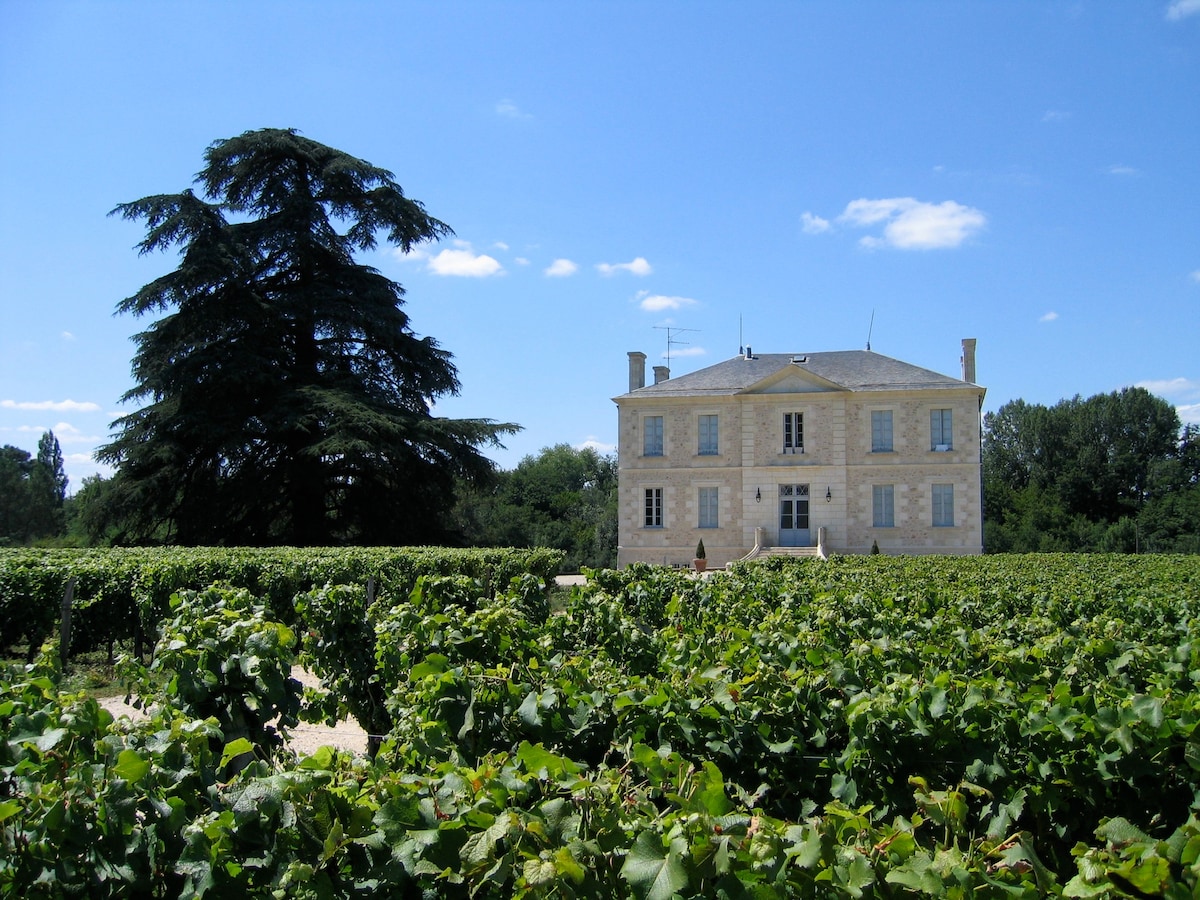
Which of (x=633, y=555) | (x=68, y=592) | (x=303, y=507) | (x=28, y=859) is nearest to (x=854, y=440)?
(x=633, y=555)

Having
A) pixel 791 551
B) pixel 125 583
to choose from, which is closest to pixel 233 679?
pixel 125 583

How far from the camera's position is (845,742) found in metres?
3.09

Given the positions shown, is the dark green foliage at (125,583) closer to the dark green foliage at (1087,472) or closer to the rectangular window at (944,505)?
the rectangular window at (944,505)

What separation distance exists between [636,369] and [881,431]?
9011 mm

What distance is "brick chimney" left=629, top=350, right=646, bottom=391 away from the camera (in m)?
32.2

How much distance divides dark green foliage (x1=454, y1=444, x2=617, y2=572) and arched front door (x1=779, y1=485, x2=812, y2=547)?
9.47 m

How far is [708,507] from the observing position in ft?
99.7

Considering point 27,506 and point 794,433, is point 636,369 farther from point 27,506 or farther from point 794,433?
point 27,506

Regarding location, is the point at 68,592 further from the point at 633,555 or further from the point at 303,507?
the point at 633,555

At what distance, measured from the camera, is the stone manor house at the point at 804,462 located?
1135 inches

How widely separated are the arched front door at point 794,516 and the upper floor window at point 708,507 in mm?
2254

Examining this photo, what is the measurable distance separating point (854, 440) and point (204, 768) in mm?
28939

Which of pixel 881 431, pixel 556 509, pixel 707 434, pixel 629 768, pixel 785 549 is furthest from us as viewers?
pixel 556 509

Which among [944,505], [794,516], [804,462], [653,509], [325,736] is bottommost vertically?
[325,736]
